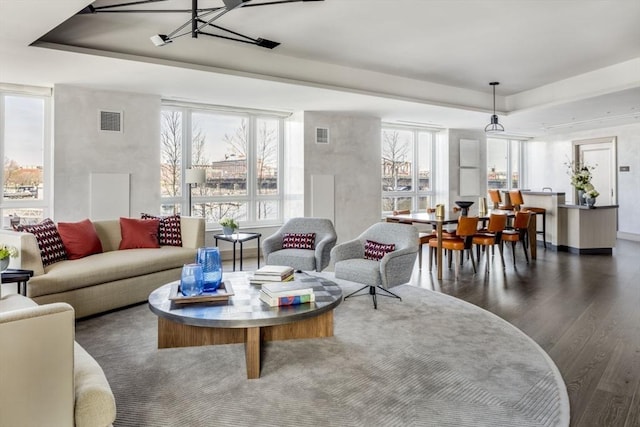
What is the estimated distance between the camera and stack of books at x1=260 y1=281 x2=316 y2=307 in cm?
282

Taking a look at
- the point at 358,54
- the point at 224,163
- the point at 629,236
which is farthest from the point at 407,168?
the point at 629,236

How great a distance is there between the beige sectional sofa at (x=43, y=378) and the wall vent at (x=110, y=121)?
4673 millimetres

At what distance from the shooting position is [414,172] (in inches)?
376

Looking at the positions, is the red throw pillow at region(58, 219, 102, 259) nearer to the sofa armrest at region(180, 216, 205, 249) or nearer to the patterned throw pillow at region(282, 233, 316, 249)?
the sofa armrest at region(180, 216, 205, 249)

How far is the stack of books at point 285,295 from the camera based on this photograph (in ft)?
9.26

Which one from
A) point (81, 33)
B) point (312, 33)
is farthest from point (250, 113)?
point (81, 33)

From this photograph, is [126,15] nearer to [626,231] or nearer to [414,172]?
[414,172]

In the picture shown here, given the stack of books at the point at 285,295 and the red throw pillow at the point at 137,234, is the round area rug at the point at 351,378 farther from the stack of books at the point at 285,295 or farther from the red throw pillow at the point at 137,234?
the red throw pillow at the point at 137,234

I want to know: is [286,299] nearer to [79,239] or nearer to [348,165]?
[79,239]

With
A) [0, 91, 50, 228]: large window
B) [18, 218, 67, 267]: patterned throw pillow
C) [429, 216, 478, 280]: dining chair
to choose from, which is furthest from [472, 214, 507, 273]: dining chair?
[0, 91, 50, 228]: large window

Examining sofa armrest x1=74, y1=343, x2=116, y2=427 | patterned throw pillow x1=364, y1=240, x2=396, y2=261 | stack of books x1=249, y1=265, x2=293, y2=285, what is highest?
patterned throw pillow x1=364, y1=240, x2=396, y2=261

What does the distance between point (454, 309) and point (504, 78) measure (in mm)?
4277

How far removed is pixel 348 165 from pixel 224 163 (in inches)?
90.1

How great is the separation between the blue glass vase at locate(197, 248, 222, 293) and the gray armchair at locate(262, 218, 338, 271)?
A: 1.57 metres
